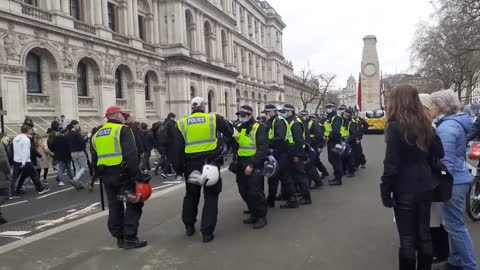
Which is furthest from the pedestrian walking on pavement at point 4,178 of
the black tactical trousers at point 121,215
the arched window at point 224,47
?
the arched window at point 224,47

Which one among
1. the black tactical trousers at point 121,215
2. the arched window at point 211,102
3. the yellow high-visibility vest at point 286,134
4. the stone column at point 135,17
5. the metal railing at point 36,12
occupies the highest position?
the stone column at point 135,17

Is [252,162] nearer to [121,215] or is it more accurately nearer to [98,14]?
[121,215]

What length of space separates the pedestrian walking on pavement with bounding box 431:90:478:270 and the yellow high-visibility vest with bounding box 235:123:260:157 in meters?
2.94

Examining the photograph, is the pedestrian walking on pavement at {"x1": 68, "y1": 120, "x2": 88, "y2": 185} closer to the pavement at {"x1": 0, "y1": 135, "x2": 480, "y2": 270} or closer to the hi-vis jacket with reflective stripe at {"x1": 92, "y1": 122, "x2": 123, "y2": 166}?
the pavement at {"x1": 0, "y1": 135, "x2": 480, "y2": 270}

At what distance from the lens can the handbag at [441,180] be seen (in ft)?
11.6

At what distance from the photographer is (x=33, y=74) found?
22.4m

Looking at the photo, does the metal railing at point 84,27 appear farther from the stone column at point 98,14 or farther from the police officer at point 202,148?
the police officer at point 202,148

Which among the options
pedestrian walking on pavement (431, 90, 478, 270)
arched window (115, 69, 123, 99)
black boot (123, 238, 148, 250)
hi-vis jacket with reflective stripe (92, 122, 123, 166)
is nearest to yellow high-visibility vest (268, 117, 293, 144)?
hi-vis jacket with reflective stripe (92, 122, 123, 166)

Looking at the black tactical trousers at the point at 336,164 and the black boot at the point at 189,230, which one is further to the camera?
the black tactical trousers at the point at 336,164

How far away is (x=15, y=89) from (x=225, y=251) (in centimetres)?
1882

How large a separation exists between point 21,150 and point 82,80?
16.9 metres

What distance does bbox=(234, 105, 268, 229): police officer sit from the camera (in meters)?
6.15

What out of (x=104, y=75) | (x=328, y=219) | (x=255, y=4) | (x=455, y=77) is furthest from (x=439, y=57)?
(x=328, y=219)

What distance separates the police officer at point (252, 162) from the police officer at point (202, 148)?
64 cm
